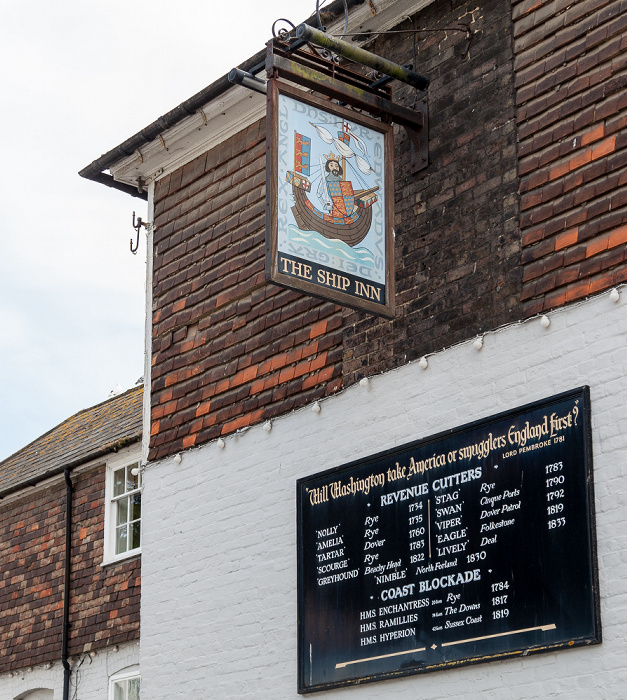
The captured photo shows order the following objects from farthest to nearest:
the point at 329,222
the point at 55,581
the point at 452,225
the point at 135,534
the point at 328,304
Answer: the point at 55,581 < the point at 135,534 < the point at 328,304 < the point at 452,225 < the point at 329,222

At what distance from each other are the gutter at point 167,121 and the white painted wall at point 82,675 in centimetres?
499

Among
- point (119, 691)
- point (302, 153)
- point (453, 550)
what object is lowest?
point (119, 691)

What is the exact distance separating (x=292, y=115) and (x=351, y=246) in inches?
38.1

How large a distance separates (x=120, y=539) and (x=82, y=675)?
1.60 meters

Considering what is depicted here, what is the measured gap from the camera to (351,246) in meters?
7.81

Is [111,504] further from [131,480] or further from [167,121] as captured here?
[167,121]

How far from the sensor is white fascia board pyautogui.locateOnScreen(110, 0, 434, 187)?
9.03 m

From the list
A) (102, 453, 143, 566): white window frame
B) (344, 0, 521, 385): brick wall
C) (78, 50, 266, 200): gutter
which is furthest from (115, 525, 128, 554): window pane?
(344, 0, 521, 385): brick wall

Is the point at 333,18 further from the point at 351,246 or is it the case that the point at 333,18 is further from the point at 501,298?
the point at 501,298

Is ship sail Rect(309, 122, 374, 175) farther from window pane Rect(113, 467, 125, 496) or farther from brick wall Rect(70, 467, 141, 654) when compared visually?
window pane Rect(113, 467, 125, 496)

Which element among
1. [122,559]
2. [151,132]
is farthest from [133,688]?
[151,132]

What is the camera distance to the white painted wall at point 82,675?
1288 cm

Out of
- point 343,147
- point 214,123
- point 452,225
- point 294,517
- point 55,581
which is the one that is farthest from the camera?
point 55,581

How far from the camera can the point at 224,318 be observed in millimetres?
10305
